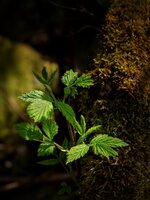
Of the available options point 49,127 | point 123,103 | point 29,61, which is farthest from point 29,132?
point 29,61

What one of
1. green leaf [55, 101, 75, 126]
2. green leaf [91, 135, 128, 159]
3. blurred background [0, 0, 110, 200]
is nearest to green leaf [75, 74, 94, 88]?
green leaf [55, 101, 75, 126]

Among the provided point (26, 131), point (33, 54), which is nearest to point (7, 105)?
point (33, 54)

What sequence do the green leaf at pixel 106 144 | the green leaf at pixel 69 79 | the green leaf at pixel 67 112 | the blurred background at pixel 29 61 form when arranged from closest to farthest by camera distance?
the green leaf at pixel 106 144, the green leaf at pixel 67 112, the green leaf at pixel 69 79, the blurred background at pixel 29 61

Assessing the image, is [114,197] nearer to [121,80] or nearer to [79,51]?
[121,80]

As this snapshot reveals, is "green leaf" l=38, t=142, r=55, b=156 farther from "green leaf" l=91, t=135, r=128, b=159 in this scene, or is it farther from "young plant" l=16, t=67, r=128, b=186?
"green leaf" l=91, t=135, r=128, b=159

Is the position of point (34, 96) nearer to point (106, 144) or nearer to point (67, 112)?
point (67, 112)

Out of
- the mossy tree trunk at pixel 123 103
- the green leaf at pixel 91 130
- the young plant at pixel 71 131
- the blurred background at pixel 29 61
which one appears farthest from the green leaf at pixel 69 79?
the blurred background at pixel 29 61

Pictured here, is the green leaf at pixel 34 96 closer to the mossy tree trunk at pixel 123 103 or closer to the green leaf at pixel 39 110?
the green leaf at pixel 39 110
